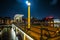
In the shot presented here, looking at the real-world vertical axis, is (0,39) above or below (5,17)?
below

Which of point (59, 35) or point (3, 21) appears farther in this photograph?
point (3, 21)

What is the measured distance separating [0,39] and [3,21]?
1622 inches

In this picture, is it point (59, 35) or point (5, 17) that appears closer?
point (59, 35)

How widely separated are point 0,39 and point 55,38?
20.6m

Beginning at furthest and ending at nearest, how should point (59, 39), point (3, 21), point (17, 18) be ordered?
point (3, 21)
point (17, 18)
point (59, 39)

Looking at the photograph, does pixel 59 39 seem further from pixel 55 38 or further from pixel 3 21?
pixel 3 21

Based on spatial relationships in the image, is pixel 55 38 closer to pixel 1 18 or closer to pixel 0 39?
pixel 0 39

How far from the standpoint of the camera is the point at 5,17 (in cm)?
7006

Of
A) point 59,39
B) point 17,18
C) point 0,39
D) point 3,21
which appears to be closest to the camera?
point 59,39

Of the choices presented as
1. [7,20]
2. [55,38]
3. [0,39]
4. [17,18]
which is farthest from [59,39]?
[7,20]

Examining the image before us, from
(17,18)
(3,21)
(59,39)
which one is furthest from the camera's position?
(3,21)

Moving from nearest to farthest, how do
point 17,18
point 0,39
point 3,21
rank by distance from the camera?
point 0,39 → point 17,18 → point 3,21

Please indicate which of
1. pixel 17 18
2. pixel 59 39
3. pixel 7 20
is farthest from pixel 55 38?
pixel 7 20

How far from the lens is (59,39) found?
8773 mm
